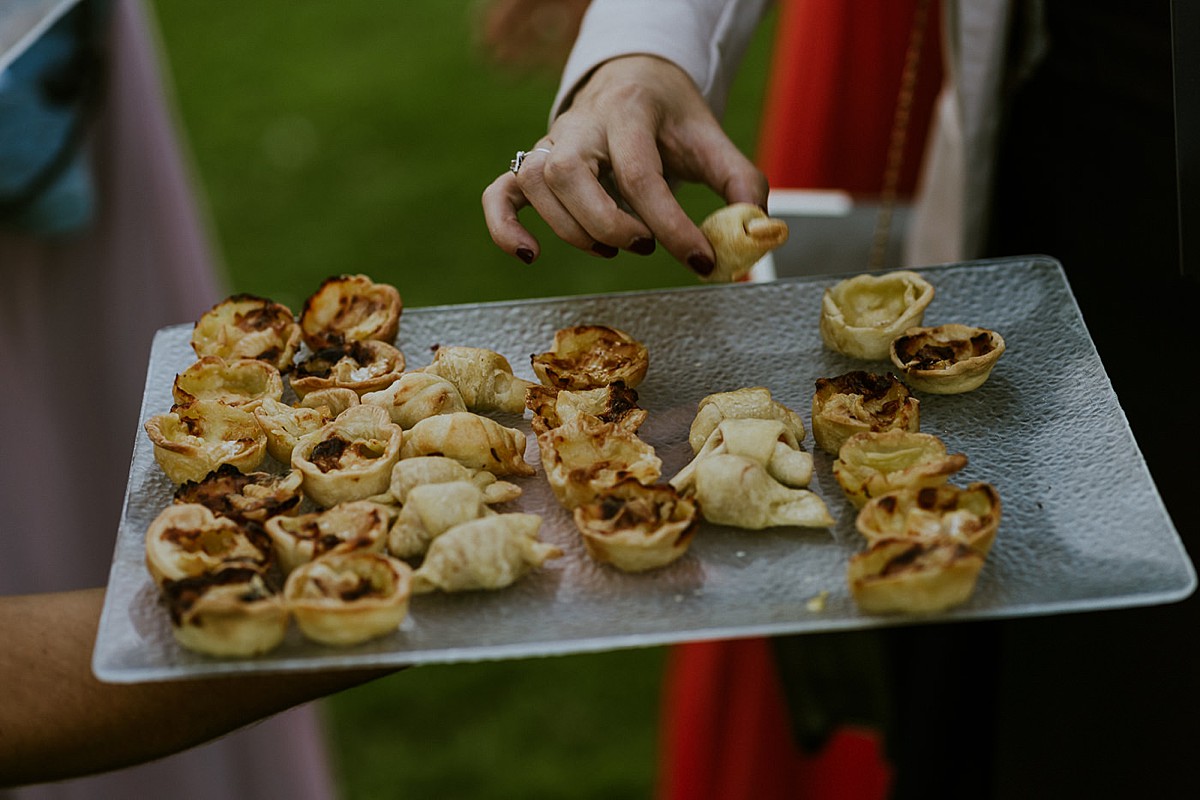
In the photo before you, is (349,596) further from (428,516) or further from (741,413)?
(741,413)

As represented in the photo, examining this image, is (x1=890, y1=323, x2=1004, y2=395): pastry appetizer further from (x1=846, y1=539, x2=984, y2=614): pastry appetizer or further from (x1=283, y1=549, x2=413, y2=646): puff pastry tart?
(x1=283, y1=549, x2=413, y2=646): puff pastry tart

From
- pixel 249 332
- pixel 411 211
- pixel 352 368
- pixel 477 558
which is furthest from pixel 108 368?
pixel 411 211

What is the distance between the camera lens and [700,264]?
1.14 metres

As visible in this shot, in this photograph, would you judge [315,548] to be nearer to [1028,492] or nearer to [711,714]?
[1028,492]

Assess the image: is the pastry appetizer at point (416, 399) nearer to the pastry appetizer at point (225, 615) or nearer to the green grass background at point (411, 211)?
the pastry appetizer at point (225, 615)

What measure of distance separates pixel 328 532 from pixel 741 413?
→ 35 cm

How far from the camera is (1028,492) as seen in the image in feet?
3.27

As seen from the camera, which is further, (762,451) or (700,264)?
(700,264)

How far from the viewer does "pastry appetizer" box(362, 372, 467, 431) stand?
110 centimetres

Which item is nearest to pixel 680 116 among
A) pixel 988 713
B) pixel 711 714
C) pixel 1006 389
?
pixel 1006 389

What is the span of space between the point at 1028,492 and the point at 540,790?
1647mm

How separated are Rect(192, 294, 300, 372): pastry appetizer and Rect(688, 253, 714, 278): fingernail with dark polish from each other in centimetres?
39

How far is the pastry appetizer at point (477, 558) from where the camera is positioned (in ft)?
2.99

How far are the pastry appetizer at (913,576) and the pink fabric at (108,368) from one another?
4.02 feet
